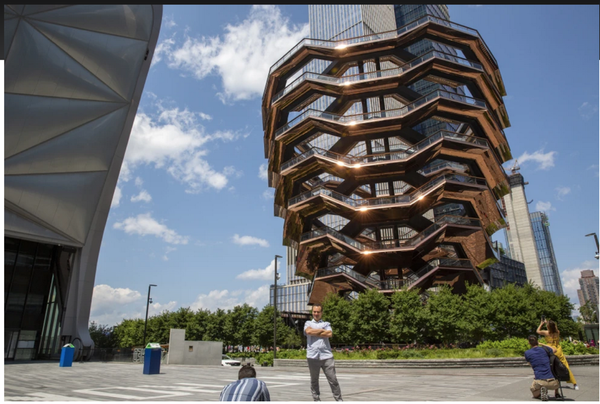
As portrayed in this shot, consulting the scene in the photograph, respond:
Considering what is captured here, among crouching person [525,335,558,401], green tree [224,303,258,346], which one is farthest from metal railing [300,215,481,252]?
crouching person [525,335,558,401]

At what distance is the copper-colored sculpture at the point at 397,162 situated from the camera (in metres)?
40.2

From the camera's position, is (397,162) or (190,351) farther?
(397,162)

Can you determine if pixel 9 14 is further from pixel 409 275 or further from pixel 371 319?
pixel 409 275

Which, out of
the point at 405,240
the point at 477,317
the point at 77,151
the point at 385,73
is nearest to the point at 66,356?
the point at 77,151

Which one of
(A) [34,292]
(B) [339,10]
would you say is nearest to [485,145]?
(A) [34,292]

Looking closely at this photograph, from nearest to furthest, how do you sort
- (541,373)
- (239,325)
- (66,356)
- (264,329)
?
(541,373) < (66,356) < (264,329) < (239,325)

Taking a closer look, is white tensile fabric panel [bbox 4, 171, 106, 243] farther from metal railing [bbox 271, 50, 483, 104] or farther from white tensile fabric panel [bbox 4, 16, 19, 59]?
metal railing [bbox 271, 50, 483, 104]

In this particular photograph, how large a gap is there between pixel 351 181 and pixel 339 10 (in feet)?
338

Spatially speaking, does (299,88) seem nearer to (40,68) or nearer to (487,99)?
(487,99)

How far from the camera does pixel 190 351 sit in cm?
3328

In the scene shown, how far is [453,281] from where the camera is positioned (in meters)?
40.5

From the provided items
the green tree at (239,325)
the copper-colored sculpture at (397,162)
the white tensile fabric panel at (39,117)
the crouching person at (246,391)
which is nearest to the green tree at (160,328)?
the green tree at (239,325)

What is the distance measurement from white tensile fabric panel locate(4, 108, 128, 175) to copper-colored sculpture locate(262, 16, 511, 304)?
17022 millimetres

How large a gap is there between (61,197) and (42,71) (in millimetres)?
10295
